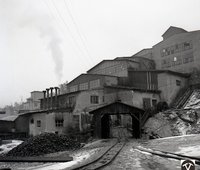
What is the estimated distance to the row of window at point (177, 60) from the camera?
4038 cm

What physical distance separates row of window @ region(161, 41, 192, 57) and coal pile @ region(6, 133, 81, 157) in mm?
26416

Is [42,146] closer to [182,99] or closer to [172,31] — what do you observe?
[182,99]

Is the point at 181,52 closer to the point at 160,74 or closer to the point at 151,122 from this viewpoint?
the point at 160,74

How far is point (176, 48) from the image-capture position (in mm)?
42250

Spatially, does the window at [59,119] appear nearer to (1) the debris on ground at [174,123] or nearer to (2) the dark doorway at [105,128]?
(2) the dark doorway at [105,128]

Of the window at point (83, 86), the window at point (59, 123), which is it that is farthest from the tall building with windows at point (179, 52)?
the window at point (59, 123)

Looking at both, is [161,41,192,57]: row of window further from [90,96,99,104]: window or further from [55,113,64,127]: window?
[55,113,64,127]: window

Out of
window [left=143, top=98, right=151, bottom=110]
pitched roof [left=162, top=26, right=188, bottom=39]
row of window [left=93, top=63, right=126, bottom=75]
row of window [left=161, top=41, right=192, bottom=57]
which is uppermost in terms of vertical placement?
pitched roof [left=162, top=26, right=188, bottom=39]

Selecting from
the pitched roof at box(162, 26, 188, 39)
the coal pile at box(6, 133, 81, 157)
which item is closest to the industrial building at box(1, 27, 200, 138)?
the pitched roof at box(162, 26, 188, 39)

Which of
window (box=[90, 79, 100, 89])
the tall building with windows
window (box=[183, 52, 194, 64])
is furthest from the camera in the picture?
window (box=[183, 52, 194, 64])

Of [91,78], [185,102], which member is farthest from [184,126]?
[91,78]

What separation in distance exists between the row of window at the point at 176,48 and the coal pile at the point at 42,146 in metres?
26.4

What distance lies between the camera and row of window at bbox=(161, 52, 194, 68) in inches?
1590

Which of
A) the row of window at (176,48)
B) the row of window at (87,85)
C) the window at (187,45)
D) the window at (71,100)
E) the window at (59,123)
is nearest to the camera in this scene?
the window at (59,123)
